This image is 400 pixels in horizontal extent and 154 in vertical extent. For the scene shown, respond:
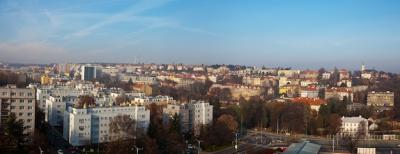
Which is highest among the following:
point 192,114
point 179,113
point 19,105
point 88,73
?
point 88,73

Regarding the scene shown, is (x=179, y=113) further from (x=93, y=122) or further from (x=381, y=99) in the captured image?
(x=381, y=99)

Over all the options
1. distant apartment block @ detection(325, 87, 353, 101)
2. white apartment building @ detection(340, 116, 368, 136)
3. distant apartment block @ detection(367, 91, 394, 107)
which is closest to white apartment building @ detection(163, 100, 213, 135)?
white apartment building @ detection(340, 116, 368, 136)

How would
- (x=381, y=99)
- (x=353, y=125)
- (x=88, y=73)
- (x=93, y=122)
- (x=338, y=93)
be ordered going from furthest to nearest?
1. (x=88, y=73)
2. (x=338, y=93)
3. (x=381, y=99)
4. (x=353, y=125)
5. (x=93, y=122)

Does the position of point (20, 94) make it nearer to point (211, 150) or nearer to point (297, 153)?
point (211, 150)

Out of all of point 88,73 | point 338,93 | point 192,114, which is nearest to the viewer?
point 192,114

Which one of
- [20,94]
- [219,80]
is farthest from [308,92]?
[20,94]

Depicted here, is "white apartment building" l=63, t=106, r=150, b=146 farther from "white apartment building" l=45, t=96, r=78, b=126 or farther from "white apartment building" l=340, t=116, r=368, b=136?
"white apartment building" l=340, t=116, r=368, b=136

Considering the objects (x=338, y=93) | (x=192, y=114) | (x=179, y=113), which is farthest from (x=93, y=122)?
(x=338, y=93)
